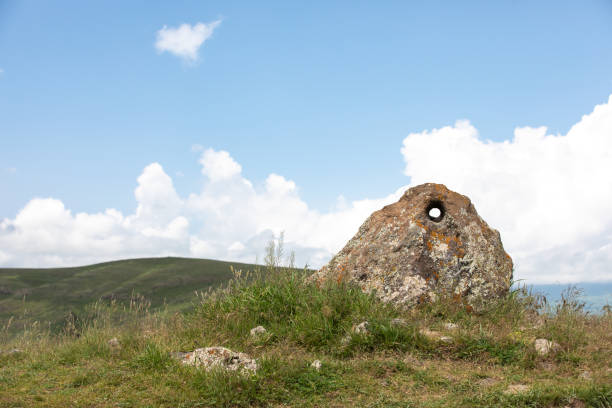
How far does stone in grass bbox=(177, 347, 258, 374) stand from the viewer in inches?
218

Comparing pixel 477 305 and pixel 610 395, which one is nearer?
pixel 610 395

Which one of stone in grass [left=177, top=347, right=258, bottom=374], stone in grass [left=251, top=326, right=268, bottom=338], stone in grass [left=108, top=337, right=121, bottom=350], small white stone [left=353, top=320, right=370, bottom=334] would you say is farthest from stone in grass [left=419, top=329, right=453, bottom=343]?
stone in grass [left=108, top=337, right=121, bottom=350]

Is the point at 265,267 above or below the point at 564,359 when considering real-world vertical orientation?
above

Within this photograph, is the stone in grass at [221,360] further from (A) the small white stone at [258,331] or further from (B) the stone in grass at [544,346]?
(B) the stone in grass at [544,346]

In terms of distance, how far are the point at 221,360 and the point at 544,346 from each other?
4.86 m

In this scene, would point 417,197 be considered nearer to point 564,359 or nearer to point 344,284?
point 344,284

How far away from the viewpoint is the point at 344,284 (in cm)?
835

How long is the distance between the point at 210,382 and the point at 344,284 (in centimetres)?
372

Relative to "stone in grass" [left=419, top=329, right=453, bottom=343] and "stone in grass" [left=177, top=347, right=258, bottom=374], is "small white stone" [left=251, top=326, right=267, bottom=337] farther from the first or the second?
"stone in grass" [left=419, top=329, right=453, bottom=343]

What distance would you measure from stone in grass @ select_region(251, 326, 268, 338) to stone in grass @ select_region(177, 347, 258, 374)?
3.69 feet

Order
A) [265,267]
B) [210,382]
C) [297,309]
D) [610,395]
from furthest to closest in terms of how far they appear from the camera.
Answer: [265,267] < [297,309] < [210,382] < [610,395]

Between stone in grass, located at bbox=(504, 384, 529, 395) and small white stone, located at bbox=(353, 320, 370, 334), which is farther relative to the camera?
small white stone, located at bbox=(353, 320, 370, 334)

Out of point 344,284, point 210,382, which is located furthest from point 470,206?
point 210,382

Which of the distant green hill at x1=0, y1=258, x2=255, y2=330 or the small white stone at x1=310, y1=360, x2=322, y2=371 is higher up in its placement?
the small white stone at x1=310, y1=360, x2=322, y2=371
